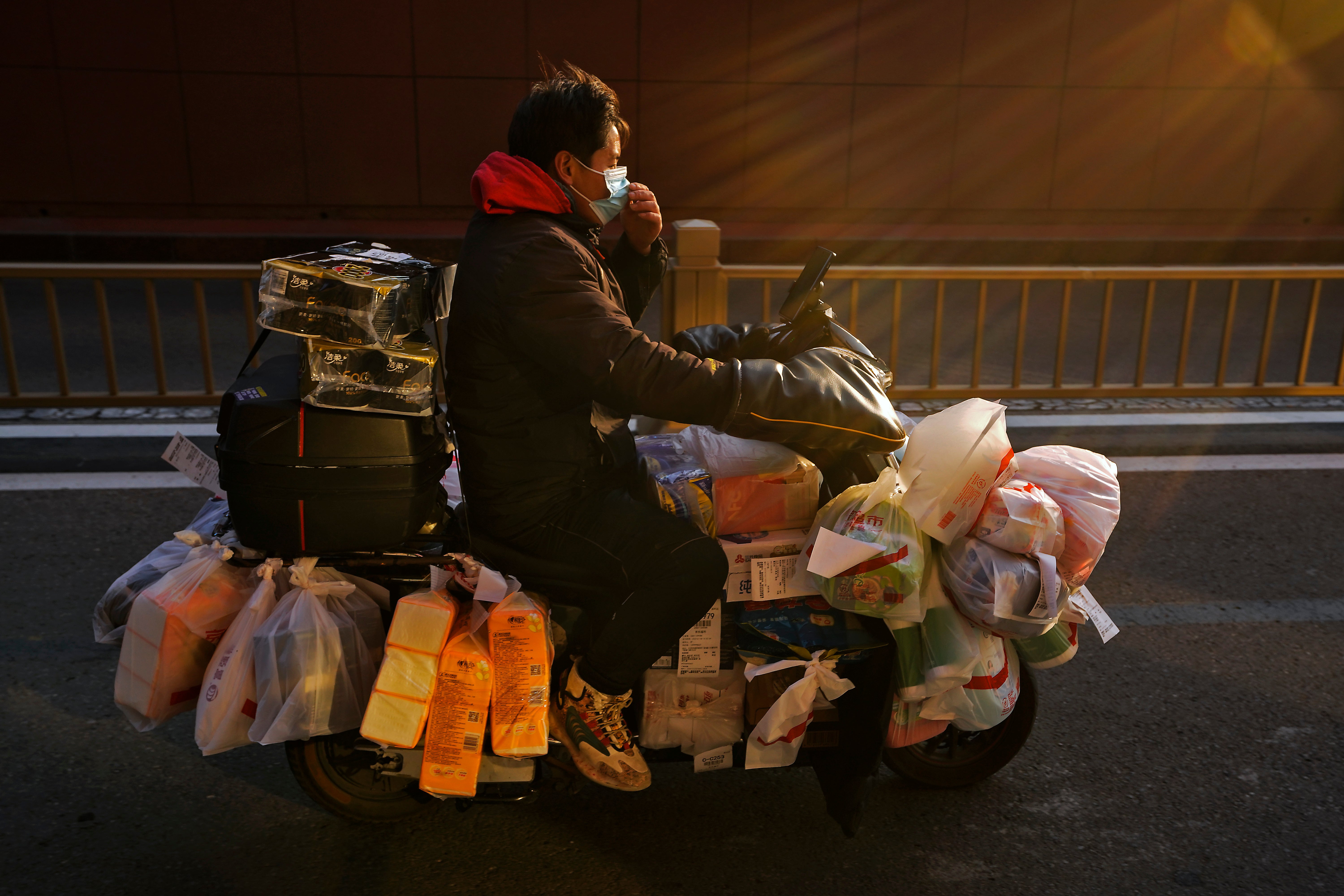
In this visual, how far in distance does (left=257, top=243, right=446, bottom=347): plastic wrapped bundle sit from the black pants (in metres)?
0.63

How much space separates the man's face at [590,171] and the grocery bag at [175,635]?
1.28 meters

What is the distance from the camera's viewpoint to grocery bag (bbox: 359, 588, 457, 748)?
8.28 ft

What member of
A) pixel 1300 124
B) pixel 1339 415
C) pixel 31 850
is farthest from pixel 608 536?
pixel 1300 124

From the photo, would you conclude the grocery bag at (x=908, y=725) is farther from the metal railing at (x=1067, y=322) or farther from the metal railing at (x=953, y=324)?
the metal railing at (x=953, y=324)

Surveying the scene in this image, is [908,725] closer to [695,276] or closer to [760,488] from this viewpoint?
[760,488]

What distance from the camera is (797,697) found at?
8.95ft

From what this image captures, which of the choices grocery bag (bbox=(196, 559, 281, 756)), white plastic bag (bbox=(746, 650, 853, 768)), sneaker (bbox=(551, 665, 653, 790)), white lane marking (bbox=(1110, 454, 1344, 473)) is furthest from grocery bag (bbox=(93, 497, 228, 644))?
white lane marking (bbox=(1110, 454, 1344, 473))

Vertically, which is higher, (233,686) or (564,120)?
(564,120)

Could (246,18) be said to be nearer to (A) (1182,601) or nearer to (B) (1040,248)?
(B) (1040,248)

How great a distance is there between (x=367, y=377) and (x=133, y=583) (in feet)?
2.92

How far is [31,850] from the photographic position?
2.85 metres

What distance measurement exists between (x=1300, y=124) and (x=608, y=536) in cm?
1654

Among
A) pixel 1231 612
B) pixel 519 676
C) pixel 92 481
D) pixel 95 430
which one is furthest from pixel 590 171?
pixel 95 430

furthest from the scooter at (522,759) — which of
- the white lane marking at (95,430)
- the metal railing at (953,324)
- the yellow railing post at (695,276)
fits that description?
the white lane marking at (95,430)
